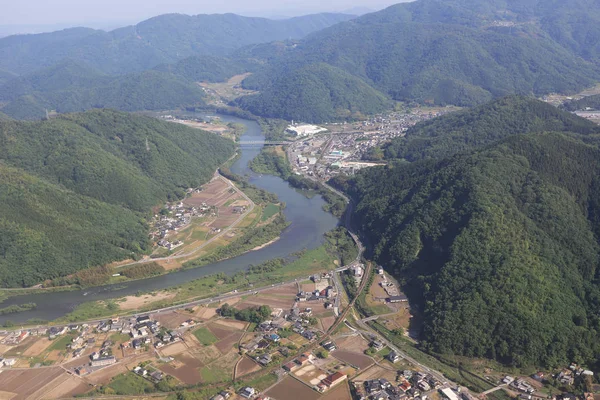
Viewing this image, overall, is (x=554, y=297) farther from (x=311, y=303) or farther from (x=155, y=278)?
(x=155, y=278)

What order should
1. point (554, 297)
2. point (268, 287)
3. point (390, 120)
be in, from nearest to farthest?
Result: point (554, 297), point (268, 287), point (390, 120)

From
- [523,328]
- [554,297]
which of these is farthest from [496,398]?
[554,297]

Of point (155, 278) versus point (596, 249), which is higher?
point (596, 249)

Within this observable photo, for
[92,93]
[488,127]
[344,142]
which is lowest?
[344,142]

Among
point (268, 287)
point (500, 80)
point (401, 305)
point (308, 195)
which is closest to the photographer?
point (401, 305)

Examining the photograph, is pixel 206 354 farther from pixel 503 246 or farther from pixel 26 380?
pixel 503 246

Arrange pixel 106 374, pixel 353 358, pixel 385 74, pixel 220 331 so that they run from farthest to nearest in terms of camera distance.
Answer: pixel 385 74
pixel 220 331
pixel 353 358
pixel 106 374

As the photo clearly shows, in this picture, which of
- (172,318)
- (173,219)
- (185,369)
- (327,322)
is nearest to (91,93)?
(173,219)
